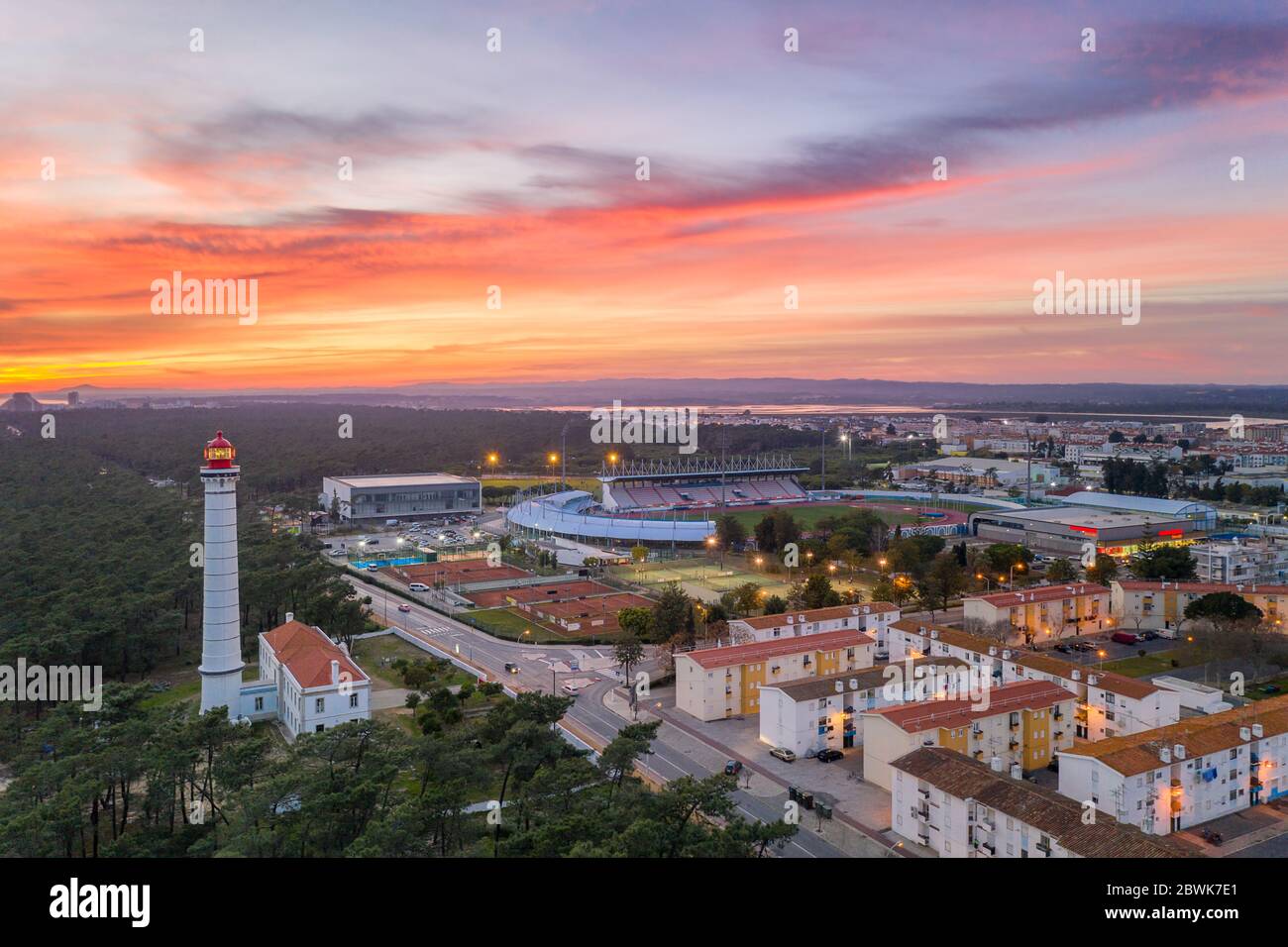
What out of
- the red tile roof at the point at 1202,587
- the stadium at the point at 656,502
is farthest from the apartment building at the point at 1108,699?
the stadium at the point at 656,502

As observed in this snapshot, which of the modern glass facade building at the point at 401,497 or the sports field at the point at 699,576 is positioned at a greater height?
the modern glass facade building at the point at 401,497

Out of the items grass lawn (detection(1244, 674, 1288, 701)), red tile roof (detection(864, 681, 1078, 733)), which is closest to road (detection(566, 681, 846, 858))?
red tile roof (detection(864, 681, 1078, 733))

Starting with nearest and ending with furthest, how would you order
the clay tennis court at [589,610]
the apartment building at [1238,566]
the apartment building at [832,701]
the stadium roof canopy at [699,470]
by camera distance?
the apartment building at [832,701] → the clay tennis court at [589,610] → the apartment building at [1238,566] → the stadium roof canopy at [699,470]

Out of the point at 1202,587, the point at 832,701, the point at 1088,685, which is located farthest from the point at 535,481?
the point at 1088,685

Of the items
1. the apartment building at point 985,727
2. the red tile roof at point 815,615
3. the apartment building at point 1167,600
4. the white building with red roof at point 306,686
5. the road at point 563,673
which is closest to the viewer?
the road at point 563,673

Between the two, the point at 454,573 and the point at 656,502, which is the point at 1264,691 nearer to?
the point at 454,573

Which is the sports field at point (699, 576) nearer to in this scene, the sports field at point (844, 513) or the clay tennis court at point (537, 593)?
the clay tennis court at point (537, 593)

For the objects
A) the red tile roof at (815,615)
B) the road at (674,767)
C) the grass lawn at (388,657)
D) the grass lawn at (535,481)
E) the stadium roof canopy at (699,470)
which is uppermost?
the stadium roof canopy at (699,470)
